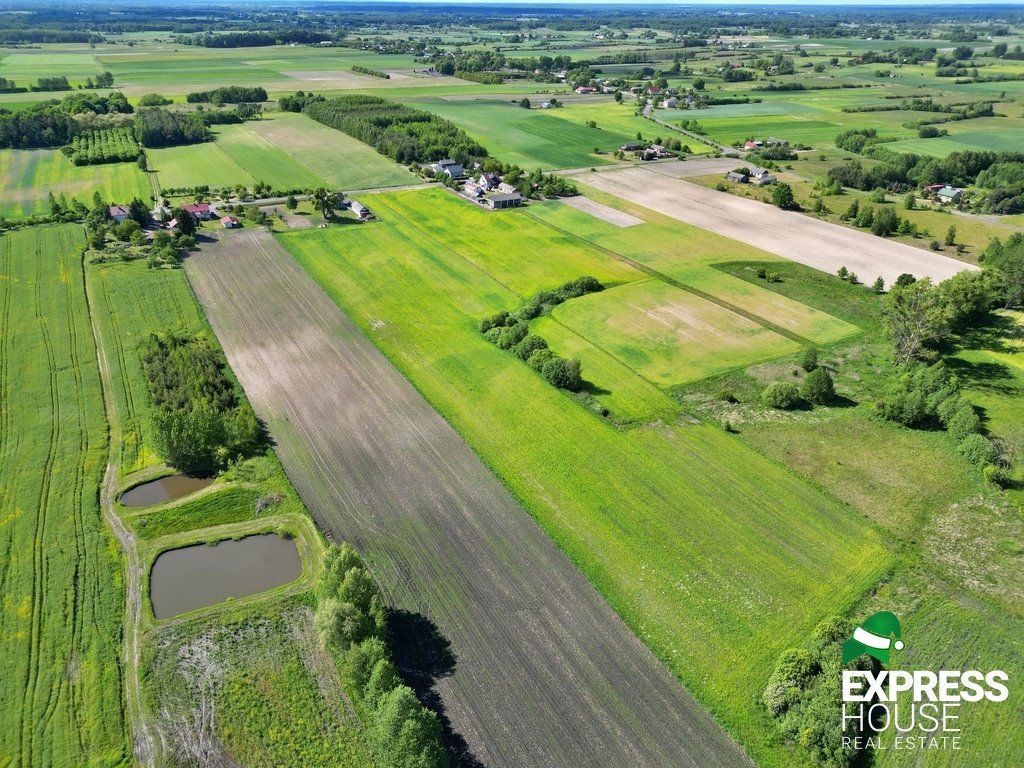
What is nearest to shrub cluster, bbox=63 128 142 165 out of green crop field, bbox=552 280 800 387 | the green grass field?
the green grass field

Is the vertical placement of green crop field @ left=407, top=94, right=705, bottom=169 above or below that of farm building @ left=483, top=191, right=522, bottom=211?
above

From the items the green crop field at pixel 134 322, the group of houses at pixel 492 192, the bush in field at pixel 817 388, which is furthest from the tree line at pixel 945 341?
the green crop field at pixel 134 322

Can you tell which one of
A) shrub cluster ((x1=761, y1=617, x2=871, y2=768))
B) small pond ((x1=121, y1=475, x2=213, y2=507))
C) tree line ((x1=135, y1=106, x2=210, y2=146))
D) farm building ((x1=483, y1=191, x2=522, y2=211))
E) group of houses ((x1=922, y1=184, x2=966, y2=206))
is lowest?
small pond ((x1=121, y1=475, x2=213, y2=507))

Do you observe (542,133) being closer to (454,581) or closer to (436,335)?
(436,335)

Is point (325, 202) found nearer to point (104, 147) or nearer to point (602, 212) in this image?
point (602, 212)

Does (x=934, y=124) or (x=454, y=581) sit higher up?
(x=934, y=124)

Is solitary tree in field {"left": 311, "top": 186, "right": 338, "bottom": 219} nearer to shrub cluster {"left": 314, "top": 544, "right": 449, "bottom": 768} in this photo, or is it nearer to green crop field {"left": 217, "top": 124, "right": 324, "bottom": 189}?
green crop field {"left": 217, "top": 124, "right": 324, "bottom": 189}

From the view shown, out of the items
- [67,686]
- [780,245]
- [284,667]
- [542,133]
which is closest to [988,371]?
[780,245]
